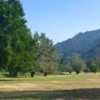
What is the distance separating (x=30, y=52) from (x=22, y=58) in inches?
135

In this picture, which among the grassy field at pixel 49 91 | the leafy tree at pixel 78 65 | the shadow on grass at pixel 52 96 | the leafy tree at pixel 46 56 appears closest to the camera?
the shadow on grass at pixel 52 96

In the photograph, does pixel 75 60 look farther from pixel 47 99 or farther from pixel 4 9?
pixel 47 99

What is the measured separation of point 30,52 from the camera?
1757 inches

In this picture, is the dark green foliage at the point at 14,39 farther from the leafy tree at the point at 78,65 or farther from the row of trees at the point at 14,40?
the leafy tree at the point at 78,65

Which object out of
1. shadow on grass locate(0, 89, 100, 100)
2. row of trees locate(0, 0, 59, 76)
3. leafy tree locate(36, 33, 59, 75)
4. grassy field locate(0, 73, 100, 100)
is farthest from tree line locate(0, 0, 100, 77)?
leafy tree locate(36, 33, 59, 75)

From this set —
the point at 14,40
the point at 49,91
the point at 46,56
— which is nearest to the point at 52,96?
the point at 49,91

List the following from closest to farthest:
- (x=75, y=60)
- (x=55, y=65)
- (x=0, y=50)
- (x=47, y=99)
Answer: (x=47, y=99) → (x=0, y=50) → (x=55, y=65) → (x=75, y=60)

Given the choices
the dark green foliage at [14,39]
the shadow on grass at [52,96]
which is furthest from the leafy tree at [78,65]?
the shadow on grass at [52,96]

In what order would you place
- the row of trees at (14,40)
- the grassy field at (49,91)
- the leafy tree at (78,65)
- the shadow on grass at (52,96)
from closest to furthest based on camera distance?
the shadow on grass at (52,96) < the grassy field at (49,91) < the row of trees at (14,40) < the leafy tree at (78,65)

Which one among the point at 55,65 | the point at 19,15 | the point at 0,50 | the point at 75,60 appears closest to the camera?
the point at 0,50

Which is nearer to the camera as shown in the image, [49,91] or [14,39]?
[49,91]

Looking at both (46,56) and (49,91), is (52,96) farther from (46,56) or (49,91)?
(46,56)

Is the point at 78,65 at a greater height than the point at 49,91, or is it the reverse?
the point at 78,65

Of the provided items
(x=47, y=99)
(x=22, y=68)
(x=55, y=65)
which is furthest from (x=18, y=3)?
(x=55, y=65)
